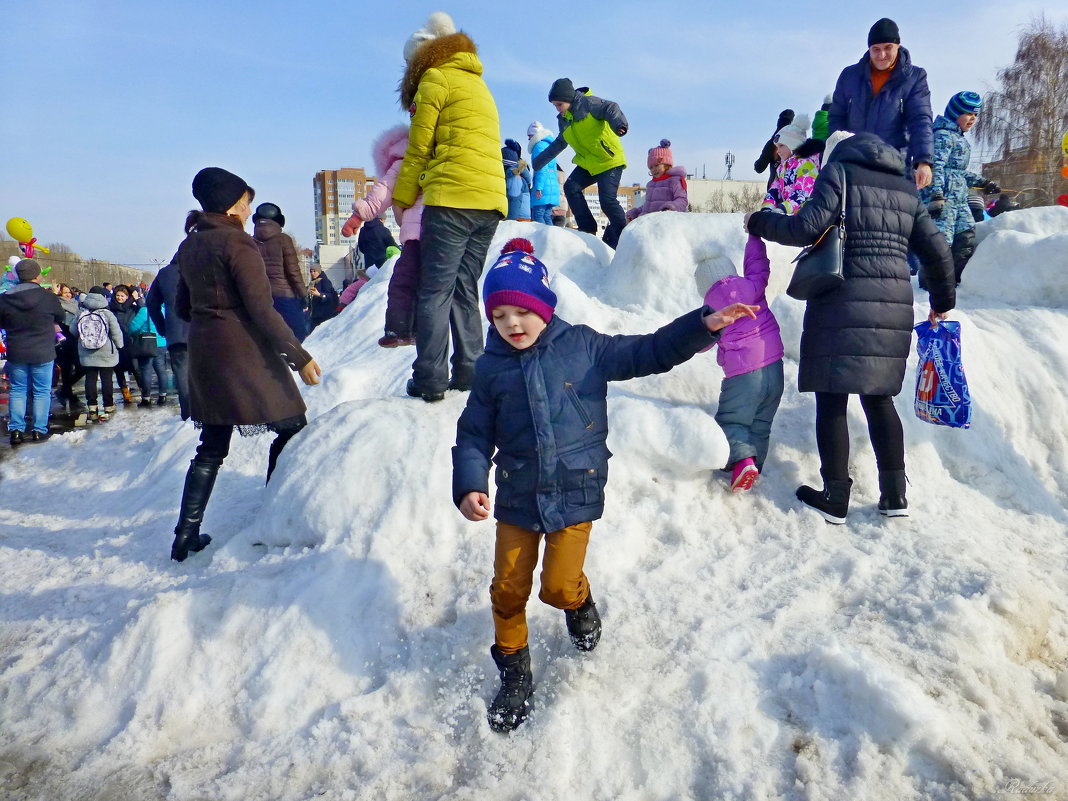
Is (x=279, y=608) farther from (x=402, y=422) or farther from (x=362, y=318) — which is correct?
(x=362, y=318)

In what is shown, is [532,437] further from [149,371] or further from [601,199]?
[149,371]

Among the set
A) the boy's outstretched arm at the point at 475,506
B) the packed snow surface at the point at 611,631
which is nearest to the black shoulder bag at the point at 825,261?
the packed snow surface at the point at 611,631

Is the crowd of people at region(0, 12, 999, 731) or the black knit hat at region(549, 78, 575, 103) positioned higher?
the black knit hat at region(549, 78, 575, 103)

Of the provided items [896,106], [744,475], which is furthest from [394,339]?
[896,106]

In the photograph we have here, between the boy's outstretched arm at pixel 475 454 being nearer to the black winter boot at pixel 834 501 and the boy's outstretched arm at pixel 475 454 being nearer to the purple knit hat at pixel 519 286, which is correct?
the purple knit hat at pixel 519 286

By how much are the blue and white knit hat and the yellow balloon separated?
1589 cm

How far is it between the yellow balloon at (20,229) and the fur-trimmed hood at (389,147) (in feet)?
43.1

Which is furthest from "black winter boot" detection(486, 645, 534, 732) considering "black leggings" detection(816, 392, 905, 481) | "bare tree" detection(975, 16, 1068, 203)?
"bare tree" detection(975, 16, 1068, 203)

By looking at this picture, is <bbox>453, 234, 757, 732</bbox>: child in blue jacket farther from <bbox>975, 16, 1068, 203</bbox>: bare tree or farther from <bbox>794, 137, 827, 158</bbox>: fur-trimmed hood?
<bbox>975, 16, 1068, 203</bbox>: bare tree

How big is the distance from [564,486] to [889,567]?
1.48 metres

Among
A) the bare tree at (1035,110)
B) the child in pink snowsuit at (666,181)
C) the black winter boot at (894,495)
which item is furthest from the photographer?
the bare tree at (1035,110)

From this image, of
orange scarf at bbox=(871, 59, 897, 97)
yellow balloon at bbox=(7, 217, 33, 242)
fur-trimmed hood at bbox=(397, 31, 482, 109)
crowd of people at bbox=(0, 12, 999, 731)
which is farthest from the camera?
yellow balloon at bbox=(7, 217, 33, 242)

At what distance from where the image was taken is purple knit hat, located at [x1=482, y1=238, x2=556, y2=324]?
2.08 m

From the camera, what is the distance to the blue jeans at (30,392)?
23.6 feet
